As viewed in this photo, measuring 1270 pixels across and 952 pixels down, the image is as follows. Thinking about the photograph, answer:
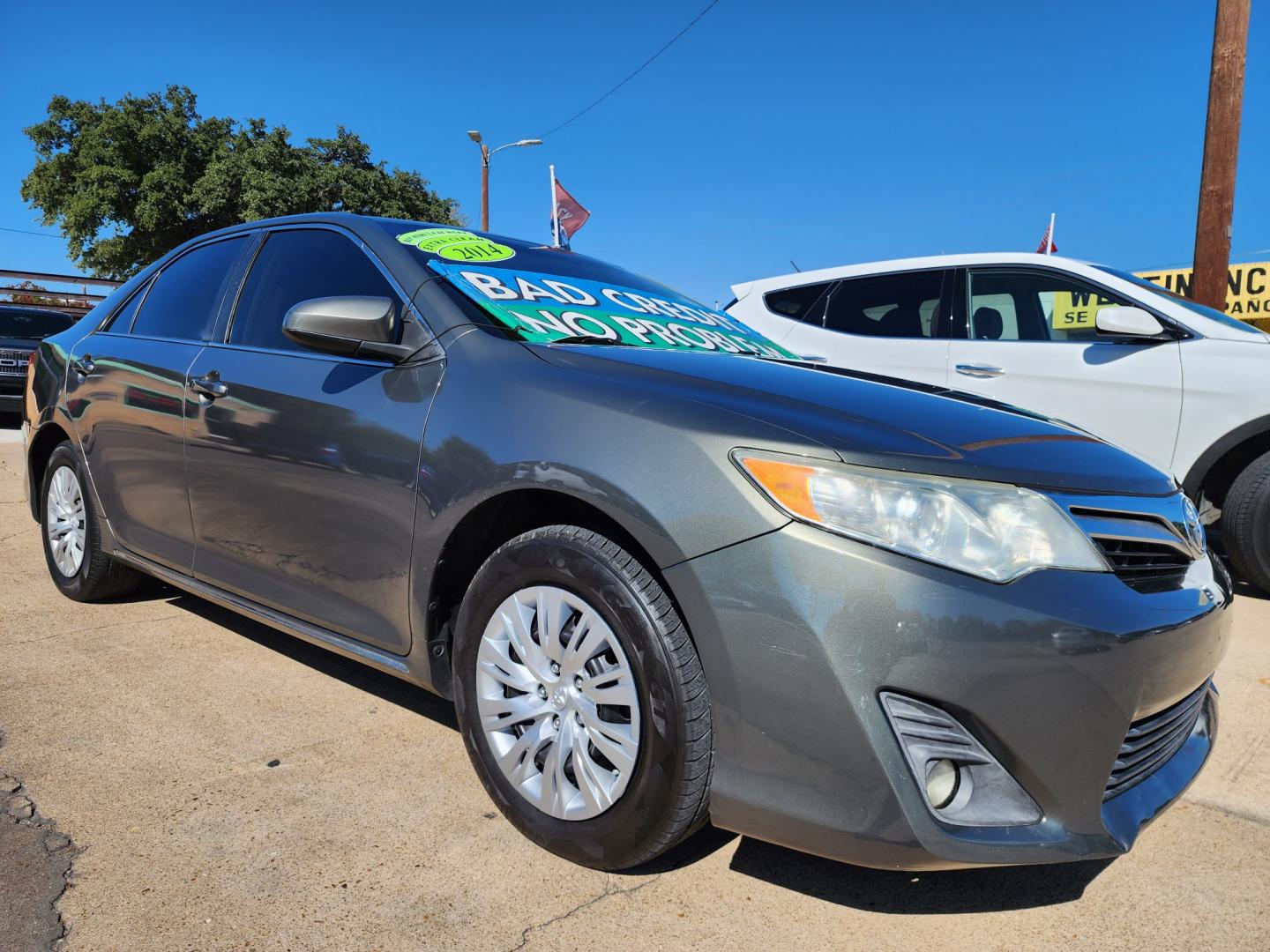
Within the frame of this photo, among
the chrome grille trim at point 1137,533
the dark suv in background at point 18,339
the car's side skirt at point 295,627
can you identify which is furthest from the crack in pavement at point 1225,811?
the dark suv in background at point 18,339

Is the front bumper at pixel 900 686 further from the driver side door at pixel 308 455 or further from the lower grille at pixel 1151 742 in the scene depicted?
the driver side door at pixel 308 455

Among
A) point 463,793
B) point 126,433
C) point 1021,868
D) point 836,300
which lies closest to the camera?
point 1021,868

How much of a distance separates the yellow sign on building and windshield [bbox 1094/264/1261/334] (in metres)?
10.4

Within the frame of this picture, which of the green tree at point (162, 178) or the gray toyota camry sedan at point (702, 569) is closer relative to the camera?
the gray toyota camry sedan at point (702, 569)

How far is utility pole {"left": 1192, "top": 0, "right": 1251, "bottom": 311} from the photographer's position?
6.61 meters

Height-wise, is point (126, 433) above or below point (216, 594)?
above

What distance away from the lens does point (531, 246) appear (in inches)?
116

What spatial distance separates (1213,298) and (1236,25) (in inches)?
78.7

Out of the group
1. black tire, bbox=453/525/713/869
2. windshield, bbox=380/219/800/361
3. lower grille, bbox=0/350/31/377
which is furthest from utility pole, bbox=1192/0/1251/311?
lower grille, bbox=0/350/31/377

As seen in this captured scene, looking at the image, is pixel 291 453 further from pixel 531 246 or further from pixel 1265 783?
pixel 1265 783

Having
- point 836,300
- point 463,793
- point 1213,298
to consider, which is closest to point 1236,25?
point 1213,298

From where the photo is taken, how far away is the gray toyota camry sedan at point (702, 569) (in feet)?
4.95

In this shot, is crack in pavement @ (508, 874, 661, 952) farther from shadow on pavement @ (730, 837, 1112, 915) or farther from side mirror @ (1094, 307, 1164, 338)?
side mirror @ (1094, 307, 1164, 338)

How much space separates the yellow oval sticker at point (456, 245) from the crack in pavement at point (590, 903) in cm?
169
